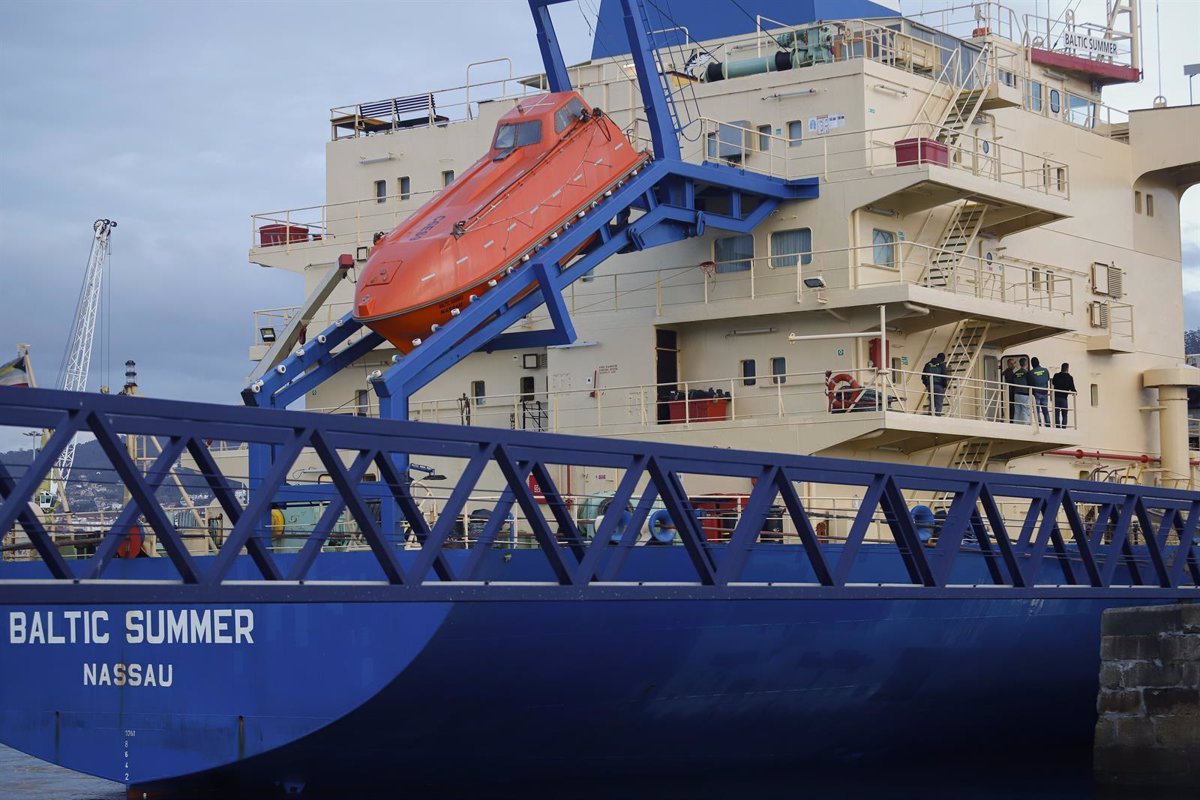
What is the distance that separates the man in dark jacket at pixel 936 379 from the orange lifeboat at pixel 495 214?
550 cm

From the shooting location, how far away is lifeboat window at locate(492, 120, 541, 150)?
26.9 m

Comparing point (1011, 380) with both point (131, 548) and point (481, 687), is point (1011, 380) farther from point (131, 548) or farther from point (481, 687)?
point (131, 548)

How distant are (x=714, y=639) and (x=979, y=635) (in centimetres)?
415

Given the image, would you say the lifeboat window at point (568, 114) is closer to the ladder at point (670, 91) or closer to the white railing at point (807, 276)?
the ladder at point (670, 91)

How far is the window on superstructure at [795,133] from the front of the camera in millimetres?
28062

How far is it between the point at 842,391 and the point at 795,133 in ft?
15.7

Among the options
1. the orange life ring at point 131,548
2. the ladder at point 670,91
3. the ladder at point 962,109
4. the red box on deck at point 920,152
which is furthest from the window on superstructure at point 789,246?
the orange life ring at point 131,548

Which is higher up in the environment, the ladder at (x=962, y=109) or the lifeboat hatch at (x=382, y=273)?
the ladder at (x=962, y=109)

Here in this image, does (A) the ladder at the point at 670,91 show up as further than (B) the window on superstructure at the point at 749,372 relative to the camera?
No

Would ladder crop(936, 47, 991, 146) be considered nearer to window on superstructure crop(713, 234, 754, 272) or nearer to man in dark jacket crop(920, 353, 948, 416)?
window on superstructure crop(713, 234, 754, 272)

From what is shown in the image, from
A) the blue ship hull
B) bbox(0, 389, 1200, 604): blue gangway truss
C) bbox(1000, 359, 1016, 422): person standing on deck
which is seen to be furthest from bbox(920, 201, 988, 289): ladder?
the blue ship hull

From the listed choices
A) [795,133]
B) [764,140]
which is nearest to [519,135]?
[764,140]

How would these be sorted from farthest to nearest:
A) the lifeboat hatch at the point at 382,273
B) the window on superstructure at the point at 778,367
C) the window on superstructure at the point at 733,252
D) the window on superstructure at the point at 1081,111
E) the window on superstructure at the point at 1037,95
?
the window on superstructure at the point at 1081,111
the window on superstructure at the point at 1037,95
the window on superstructure at the point at 733,252
the window on superstructure at the point at 778,367
the lifeboat hatch at the point at 382,273

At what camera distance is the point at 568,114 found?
27078 mm
